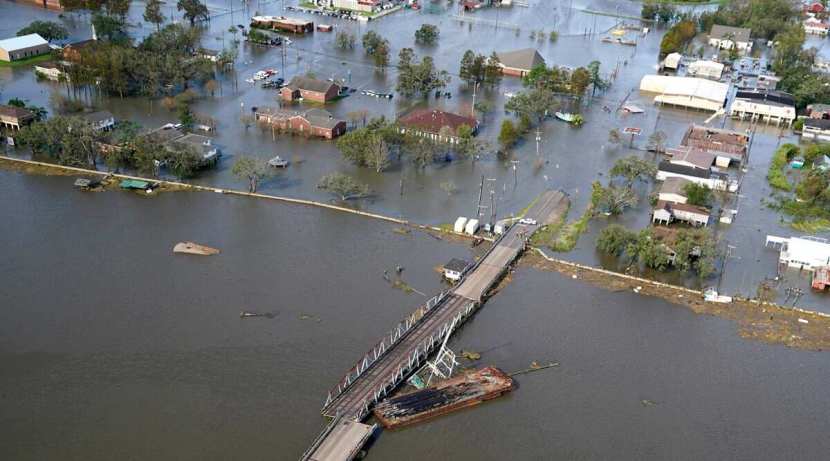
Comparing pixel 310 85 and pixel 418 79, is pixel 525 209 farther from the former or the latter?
pixel 310 85

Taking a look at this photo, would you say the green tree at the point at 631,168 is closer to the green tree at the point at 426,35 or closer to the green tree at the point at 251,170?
the green tree at the point at 251,170

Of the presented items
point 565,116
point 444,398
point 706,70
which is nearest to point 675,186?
point 565,116

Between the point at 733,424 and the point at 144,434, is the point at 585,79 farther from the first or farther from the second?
the point at 144,434

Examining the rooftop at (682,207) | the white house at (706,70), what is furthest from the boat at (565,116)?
the white house at (706,70)

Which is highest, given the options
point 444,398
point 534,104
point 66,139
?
point 534,104

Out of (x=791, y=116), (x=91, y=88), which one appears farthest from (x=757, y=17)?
(x=91, y=88)

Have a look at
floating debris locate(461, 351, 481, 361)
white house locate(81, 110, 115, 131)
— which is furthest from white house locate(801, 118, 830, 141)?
white house locate(81, 110, 115, 131)
